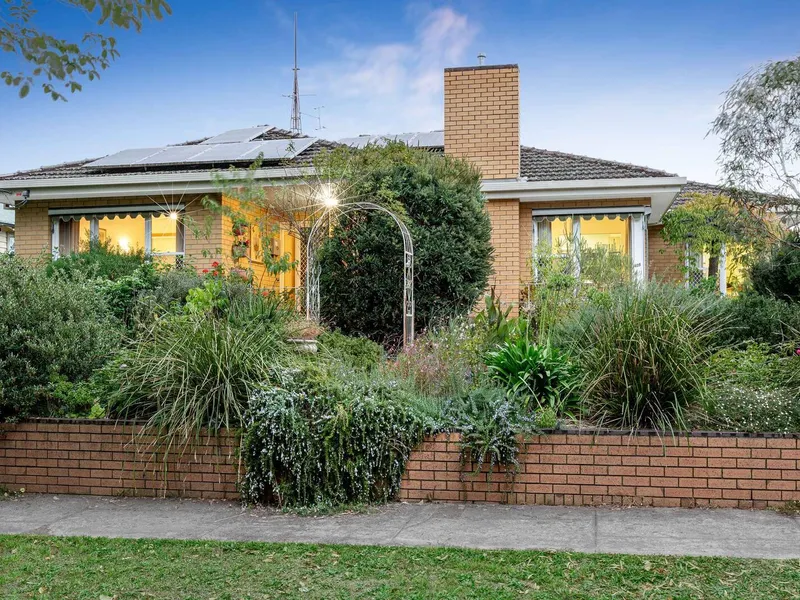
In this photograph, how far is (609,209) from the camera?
13.5 meters

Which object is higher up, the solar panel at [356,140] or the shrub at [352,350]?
the solar panel at [356,140]

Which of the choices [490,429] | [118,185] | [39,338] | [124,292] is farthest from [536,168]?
[39,338]

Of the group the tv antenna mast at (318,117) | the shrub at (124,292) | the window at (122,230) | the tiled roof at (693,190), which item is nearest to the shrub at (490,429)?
the shrub at (124,292)

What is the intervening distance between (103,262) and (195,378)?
6832 millimetres

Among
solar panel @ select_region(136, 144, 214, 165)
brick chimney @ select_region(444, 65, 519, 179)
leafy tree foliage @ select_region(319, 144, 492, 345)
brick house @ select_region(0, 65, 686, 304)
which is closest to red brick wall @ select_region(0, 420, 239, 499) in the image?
leafy tree foliage @ select_region(319, 144, 492, 345)

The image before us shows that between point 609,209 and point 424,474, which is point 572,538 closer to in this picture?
point 424,474

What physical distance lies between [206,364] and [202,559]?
207 cm

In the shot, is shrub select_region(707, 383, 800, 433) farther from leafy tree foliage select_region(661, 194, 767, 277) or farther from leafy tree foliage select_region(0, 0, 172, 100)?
leafy tree foliage select_region(661, 194, 767, 277)

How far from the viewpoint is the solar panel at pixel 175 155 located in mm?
14783

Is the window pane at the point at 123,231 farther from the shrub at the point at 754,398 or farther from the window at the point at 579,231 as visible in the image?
the shrub at the point at 754,398

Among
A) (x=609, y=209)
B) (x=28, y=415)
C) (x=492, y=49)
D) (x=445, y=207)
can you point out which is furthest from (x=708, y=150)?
(x=28, y=415)

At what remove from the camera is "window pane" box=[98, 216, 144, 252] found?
1452 cm

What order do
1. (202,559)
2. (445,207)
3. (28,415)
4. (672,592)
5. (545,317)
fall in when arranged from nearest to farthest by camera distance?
(672,592) → (202,559) → (28,415) → (545,317) → (445,207)

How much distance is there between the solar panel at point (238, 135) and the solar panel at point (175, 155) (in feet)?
2.78
